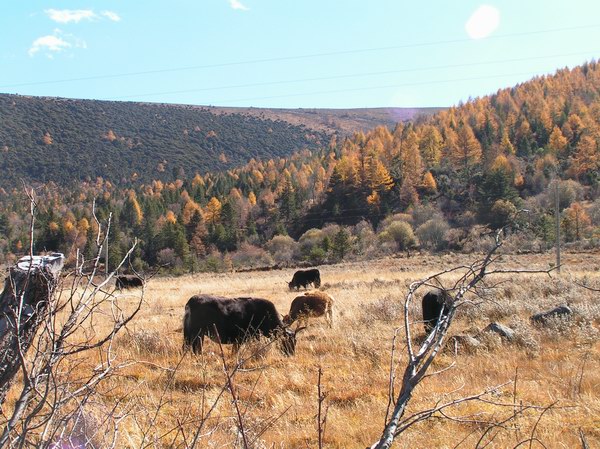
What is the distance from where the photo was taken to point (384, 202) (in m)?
75.8

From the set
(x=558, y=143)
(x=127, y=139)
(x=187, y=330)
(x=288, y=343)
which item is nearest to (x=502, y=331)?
(x=288, y=343)

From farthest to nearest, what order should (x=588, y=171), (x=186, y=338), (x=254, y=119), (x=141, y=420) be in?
(x=254, y=119) < (x=588, y=171) < (x=186, y=338) < (x=141, y=420)

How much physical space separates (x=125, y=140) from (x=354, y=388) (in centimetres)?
16182

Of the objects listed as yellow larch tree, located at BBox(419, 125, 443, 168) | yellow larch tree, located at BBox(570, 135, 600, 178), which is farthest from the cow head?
yellow larch tree, located at BBox(419, 125, 443, 168)

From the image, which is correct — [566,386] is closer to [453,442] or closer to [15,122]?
[453,442]

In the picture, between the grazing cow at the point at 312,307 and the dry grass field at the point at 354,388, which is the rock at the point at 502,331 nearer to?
the dry grass field at the point at 354,388

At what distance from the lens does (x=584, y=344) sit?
7098 millimetres

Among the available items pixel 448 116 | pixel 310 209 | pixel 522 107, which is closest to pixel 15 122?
pixel 310 209

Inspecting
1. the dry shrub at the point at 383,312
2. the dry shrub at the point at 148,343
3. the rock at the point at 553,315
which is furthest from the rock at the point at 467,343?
the dry shrub at the point at 148,343

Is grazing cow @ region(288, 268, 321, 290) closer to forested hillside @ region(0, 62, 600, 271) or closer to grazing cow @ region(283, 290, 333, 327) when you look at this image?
grazing cow @ region(283, 290, 333, 327)

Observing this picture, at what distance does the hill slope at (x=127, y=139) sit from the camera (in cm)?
13112

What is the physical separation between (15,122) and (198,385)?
16121cm

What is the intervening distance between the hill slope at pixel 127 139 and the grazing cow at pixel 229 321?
123m

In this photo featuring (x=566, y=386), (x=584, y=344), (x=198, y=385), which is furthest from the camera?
(x=584, y=344)
